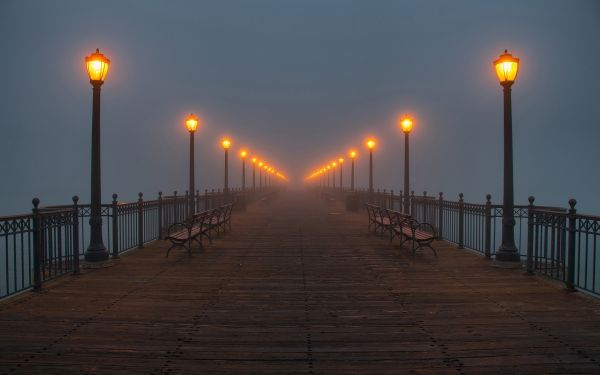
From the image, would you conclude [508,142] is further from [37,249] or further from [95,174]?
[37,249]

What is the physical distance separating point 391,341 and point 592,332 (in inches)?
95.9

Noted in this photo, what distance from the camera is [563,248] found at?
745 centimetres

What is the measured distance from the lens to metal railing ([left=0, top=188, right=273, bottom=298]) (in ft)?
21.8

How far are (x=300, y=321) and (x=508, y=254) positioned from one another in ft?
18.8

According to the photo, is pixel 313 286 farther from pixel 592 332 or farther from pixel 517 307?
pixel 592 332

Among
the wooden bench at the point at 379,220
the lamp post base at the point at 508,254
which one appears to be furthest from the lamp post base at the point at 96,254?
the lamp post base at the point at 508,254

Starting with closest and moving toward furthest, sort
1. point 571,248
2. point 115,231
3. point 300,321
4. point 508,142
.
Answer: point 300,321, point 571,248, point 508,142, point 115,231

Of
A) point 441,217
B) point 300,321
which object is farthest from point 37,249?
point 441,217

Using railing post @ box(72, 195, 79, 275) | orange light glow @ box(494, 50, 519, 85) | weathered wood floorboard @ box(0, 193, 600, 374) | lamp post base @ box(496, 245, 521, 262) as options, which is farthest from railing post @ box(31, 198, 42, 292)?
orange light glow @ box(494, 50, 519, 85)

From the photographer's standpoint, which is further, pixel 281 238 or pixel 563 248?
pixel 281 238

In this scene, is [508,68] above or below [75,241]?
above

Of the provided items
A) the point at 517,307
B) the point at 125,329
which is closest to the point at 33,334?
the point at 125,329

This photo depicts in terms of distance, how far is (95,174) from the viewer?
936 centimetres

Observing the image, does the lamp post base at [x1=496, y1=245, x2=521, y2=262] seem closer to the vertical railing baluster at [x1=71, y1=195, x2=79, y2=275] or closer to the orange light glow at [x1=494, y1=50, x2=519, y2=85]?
the orange light glow at [x1=494, y1=50, x2=519, y2=85]
